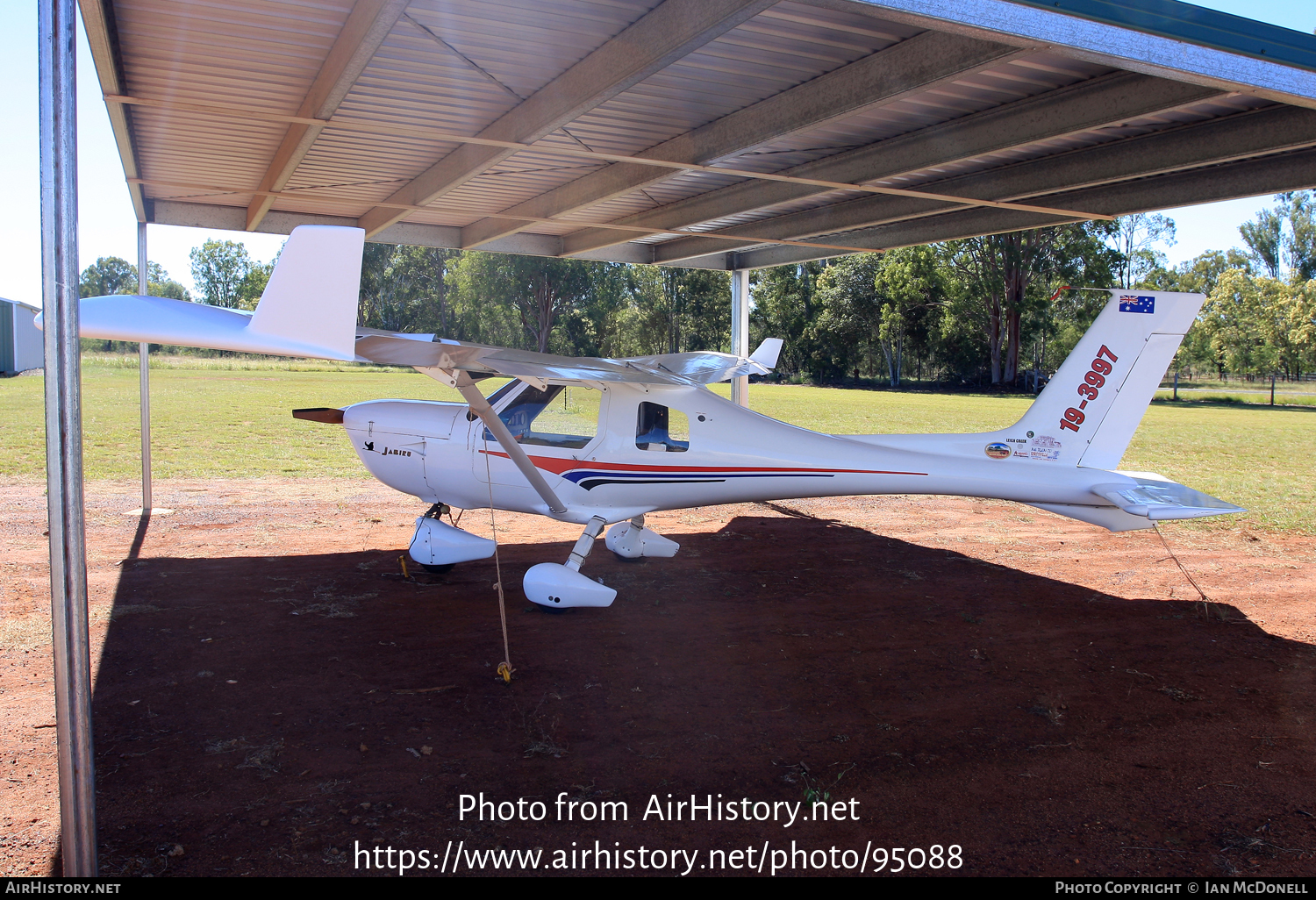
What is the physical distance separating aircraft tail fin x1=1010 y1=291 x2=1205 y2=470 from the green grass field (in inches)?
223

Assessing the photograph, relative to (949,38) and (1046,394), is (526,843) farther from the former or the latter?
(1046,394)

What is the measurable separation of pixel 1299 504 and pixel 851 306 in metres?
50.0

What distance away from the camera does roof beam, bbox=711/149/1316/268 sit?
24.1 feet

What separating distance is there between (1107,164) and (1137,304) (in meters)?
1.44

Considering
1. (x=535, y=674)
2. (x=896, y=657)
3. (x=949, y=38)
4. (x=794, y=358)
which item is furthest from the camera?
(x=794, y=358)

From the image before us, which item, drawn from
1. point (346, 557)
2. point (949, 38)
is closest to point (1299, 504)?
point (949, 38)

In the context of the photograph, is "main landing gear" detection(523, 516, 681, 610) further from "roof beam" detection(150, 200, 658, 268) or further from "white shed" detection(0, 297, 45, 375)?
"white shed" detection(0, 297, 45, 375)

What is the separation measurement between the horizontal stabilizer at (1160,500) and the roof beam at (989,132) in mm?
2955

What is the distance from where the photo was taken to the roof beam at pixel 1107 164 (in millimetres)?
6379

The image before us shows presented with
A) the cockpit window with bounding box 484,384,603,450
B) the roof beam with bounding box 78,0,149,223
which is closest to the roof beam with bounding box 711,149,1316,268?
the cockpit window with bounding box 484,384,603,450

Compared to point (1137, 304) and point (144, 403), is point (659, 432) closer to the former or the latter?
point (1137, 304)

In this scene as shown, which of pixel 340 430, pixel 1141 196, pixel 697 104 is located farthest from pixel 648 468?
pixel 340 430

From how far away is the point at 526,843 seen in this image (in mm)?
3736

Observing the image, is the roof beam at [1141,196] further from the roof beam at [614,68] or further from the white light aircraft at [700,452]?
the roof beam at [614,68]
